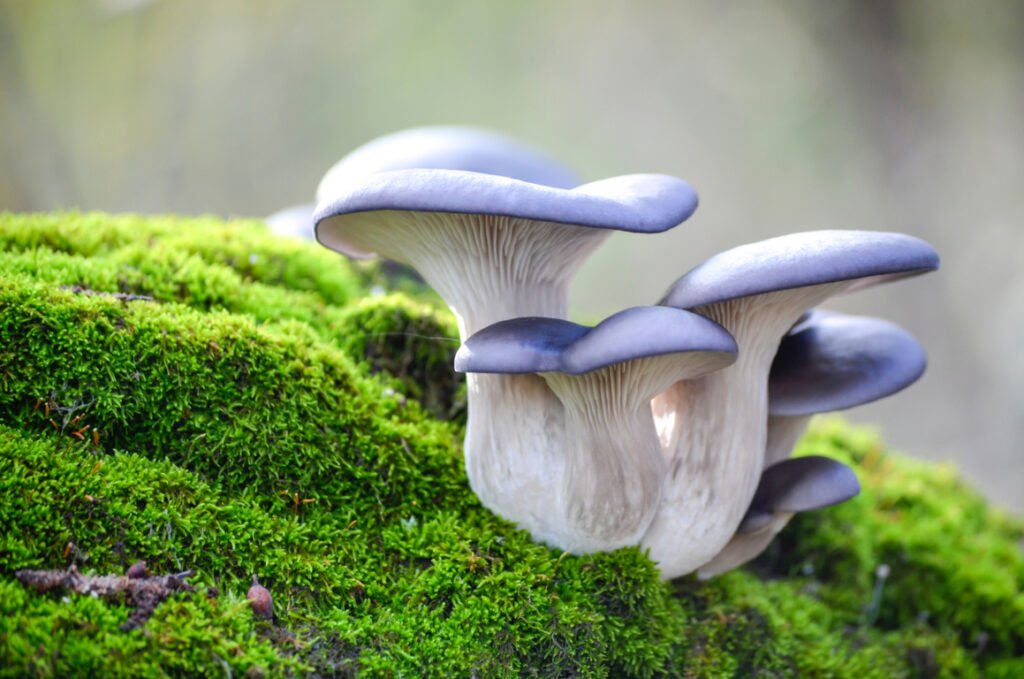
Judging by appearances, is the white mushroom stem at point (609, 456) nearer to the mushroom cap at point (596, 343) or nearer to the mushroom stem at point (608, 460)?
the mushroom stem at point (608, 460)

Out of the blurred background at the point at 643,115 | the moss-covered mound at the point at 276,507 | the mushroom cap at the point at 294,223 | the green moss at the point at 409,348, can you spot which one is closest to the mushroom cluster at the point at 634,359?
the moss-covered mound at the point at 276,507

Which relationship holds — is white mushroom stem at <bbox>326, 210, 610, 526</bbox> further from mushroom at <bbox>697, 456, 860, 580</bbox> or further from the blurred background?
the blurred background

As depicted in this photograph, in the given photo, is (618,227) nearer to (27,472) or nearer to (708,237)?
(27,472)

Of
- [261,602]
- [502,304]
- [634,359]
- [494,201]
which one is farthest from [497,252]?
[261,602]

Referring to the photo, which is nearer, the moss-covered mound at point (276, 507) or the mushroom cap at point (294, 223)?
the moss-covered mound at point (276, 507)

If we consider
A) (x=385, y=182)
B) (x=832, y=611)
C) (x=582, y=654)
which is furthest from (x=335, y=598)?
(x=832, y=611)

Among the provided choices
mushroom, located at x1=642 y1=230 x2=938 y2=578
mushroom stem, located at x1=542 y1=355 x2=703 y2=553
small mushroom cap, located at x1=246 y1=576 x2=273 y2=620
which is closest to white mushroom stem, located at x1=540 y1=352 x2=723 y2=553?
mushroom stem, located at x1=542 y1=355 x2=703 y2=553
